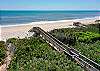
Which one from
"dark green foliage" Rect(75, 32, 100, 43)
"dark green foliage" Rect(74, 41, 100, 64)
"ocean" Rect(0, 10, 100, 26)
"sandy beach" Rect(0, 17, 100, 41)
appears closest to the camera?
"dark green foliage" Rect(74, 41, 100, 64)

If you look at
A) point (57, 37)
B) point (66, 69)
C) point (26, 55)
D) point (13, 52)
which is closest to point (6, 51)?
point (13, 52)

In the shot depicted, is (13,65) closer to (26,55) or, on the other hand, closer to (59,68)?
(26,55)

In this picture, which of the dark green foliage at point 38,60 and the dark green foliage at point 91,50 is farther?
the dark green foliage at point 91,50

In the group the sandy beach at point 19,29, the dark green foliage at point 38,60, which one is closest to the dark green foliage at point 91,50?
the dark green foliage at point 38,60

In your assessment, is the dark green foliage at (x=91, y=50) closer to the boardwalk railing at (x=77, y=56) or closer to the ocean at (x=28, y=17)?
the boardwalk railing at (x=77, y=56)

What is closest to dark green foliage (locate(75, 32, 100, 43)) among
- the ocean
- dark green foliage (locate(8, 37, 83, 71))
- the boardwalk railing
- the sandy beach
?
the boardwalk railing

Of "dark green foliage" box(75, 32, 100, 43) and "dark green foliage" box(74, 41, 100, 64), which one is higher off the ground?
"dark green foliage" box(75, 32, 100, 43)

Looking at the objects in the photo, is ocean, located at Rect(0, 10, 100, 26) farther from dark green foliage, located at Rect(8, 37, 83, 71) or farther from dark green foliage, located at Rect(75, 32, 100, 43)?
dark green foliage, located at Rect(8, 37, 83, 71)

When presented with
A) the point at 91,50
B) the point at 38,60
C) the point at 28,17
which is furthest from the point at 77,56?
the point at 28,17
